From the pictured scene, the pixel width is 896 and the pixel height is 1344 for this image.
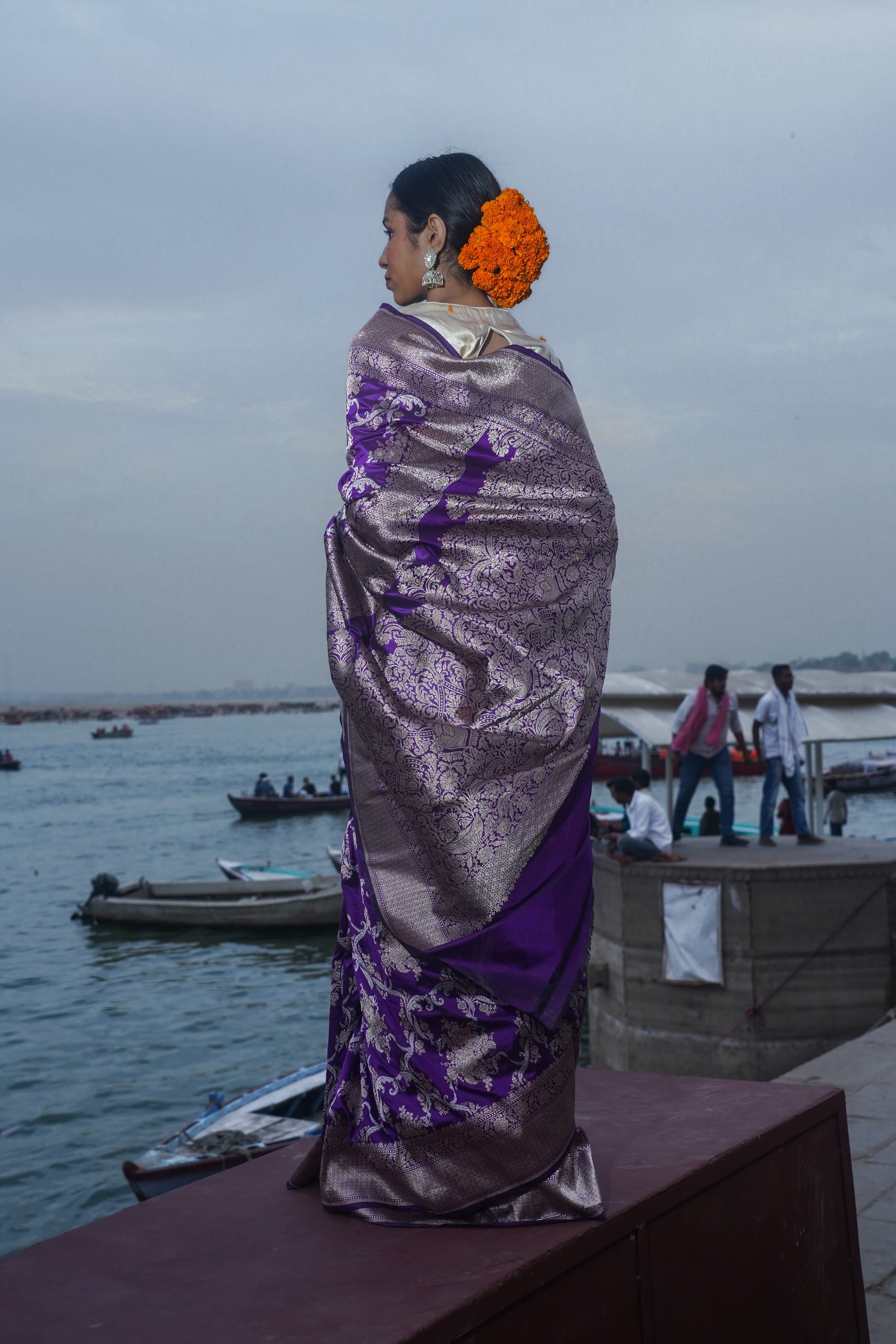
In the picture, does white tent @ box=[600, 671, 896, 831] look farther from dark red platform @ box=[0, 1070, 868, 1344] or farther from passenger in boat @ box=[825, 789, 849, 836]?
dark red platform @ box=[0, 1070, 868, 1344]

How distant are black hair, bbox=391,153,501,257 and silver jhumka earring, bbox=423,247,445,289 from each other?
4cm

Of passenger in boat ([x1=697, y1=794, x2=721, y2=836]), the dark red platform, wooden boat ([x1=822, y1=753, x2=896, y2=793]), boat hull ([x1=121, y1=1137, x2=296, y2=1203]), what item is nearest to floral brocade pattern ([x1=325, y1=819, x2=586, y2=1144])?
the dark red platform

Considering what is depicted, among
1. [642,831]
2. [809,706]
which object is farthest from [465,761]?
[809,706]

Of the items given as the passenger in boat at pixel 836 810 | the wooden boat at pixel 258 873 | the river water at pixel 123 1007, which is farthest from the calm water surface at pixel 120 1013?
the passenger in boat at pixel 836 810

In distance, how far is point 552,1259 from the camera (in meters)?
1.72

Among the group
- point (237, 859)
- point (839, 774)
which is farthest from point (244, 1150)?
point (839, 774)

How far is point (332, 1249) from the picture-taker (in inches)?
70.2

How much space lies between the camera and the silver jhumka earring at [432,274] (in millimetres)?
2092

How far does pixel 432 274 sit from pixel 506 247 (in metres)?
0.14

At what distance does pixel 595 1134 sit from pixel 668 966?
7.04 meters

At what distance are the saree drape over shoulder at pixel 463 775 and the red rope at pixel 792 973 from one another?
7221 mm

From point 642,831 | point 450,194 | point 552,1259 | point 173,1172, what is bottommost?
point 173,1172

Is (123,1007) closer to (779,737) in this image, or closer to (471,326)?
(779,737)

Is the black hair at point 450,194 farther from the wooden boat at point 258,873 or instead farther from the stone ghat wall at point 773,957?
the wooden boat at point 258,873
